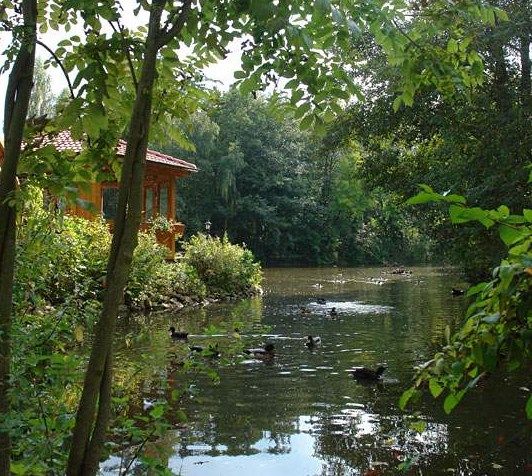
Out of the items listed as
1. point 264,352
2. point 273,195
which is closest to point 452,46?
point 264,352

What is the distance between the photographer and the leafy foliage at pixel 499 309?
119cm

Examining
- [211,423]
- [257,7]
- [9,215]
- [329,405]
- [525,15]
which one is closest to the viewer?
[257,7]

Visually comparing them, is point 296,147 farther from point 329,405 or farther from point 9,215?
point 9,215

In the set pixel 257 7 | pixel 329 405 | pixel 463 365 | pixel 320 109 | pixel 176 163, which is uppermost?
pixel 176 163

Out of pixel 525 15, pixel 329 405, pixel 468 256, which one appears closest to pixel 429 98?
pixel 525 15

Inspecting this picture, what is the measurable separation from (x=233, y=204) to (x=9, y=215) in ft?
165

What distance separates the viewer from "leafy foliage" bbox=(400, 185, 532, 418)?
1189 mm

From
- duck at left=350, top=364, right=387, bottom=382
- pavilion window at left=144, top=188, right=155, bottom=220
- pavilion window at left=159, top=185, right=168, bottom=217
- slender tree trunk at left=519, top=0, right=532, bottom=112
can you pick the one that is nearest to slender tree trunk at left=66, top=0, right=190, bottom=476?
duck at left=350, top=364, right=387, bottom=382

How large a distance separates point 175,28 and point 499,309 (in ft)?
4.25

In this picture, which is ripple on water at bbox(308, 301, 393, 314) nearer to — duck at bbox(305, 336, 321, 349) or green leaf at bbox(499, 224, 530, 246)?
duck at bbox(305, 336, 321, 349)

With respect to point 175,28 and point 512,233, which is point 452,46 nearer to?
point 175,28

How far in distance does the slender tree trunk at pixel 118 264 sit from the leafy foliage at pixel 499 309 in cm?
91

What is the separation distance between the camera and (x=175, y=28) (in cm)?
202

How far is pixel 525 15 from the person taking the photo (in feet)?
47.1
